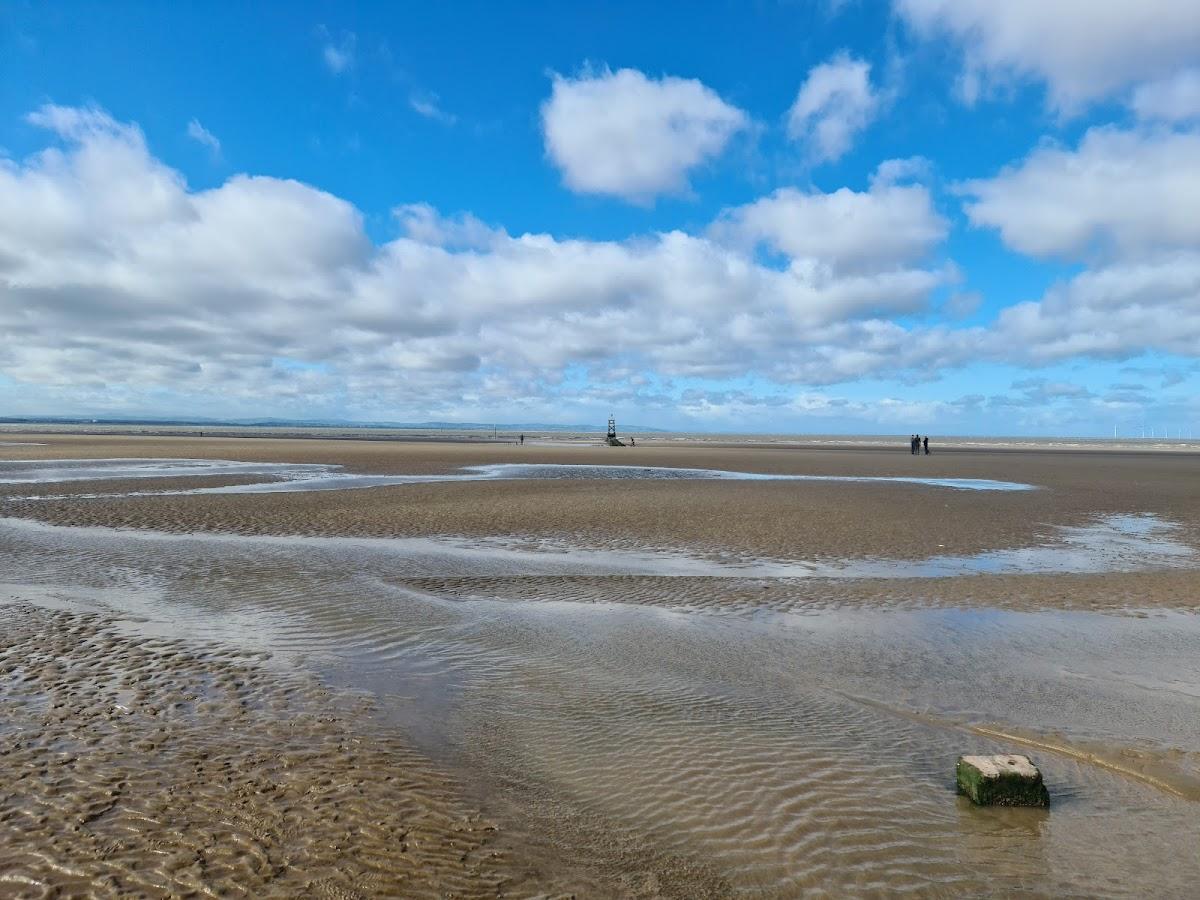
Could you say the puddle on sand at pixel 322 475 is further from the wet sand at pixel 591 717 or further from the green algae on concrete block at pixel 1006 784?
the green algae on concrete block at pixel 1006 784

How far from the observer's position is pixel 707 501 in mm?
25922

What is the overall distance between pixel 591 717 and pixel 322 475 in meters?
31.7

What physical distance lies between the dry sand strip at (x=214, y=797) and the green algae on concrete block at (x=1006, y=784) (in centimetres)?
347

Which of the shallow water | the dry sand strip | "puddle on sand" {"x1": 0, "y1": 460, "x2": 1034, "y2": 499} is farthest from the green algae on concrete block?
"puddle on sand" {"x1": 0, "y1": 460, "x2": 1034, "y2": 499}

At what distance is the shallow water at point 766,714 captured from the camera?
16.5ft

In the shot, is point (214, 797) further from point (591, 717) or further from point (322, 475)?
point (322, 475)

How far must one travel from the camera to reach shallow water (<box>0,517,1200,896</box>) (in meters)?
5.04

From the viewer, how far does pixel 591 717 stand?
7285 mm

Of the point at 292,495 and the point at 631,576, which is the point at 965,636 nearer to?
the point at 631,576

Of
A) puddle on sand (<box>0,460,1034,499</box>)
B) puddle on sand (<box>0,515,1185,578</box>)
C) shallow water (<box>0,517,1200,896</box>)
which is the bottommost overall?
shallow water (<box>0,517,1200,896</box>)

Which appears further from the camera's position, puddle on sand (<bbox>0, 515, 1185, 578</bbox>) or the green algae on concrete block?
puddle on sand (<bbox>0, 515, 1185, 578</bbox>)

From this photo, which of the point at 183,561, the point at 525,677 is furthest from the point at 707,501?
the point at 525,677

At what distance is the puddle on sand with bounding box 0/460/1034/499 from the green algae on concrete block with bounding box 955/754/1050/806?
2650 cm

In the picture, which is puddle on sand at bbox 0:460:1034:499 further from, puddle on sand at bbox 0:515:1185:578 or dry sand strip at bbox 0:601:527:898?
dry sand strip at bbox 0:601:527:898
